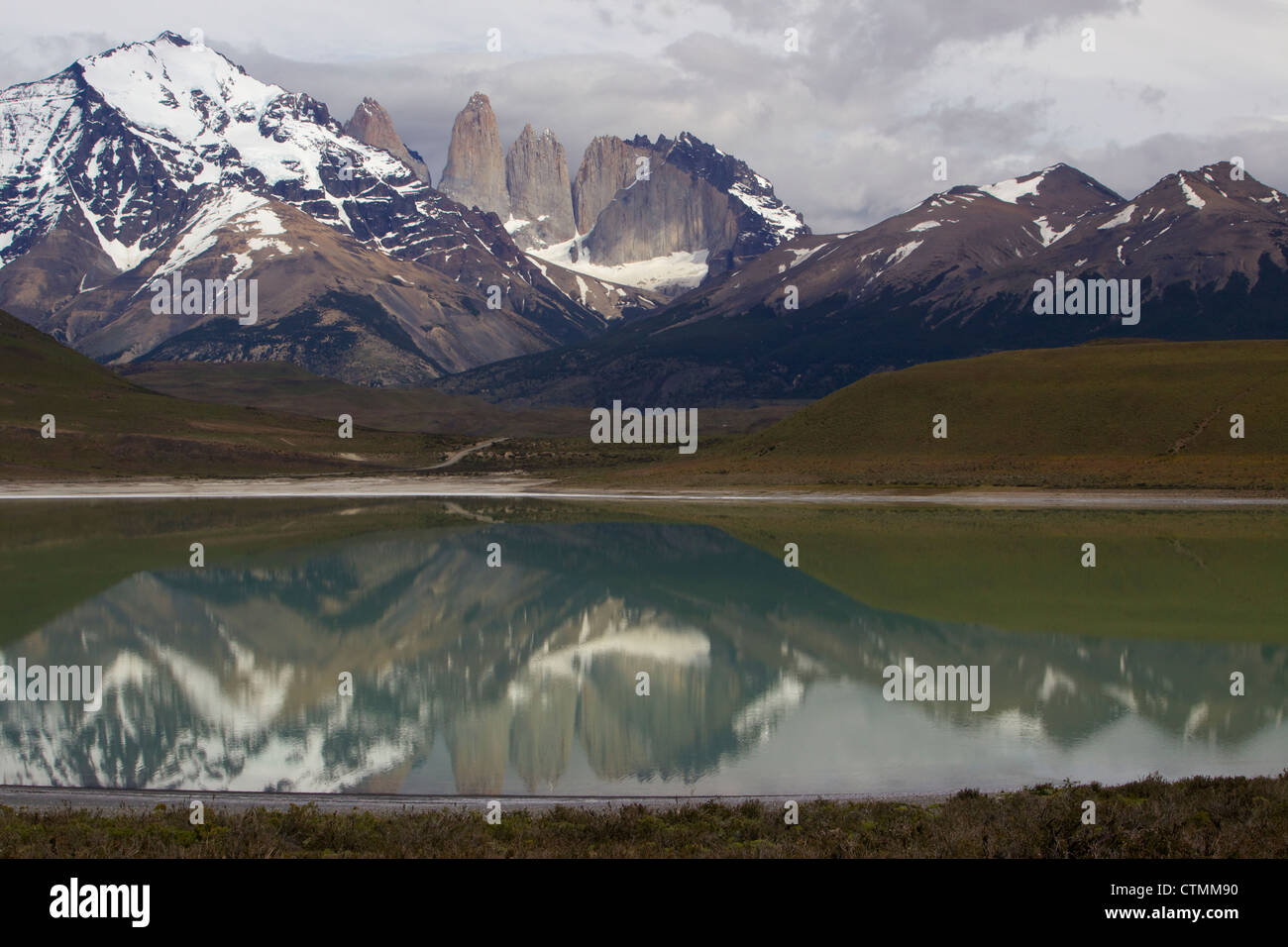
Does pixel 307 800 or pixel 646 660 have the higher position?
pixel 646 660

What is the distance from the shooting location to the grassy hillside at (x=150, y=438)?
134 meters

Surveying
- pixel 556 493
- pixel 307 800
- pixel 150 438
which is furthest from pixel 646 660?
pixel 150 438

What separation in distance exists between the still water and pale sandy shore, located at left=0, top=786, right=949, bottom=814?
129 centimetres

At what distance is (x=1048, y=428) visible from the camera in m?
117

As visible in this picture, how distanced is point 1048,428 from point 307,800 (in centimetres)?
10862

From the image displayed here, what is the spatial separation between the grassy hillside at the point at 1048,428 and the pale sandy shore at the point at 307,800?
88.6 meters

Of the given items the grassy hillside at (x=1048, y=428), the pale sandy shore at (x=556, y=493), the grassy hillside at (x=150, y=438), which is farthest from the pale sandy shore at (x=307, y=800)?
the grassy hillside at (x=150, y=438)

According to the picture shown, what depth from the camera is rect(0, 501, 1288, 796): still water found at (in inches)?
963

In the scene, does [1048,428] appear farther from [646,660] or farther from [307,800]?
[307,800]

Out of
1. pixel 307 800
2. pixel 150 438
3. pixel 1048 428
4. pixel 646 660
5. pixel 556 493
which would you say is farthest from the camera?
pixel 150 438

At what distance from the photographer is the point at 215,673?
35281mm

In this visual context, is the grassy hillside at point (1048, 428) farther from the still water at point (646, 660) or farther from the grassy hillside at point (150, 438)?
the grassy hillside at point (150, 438)
